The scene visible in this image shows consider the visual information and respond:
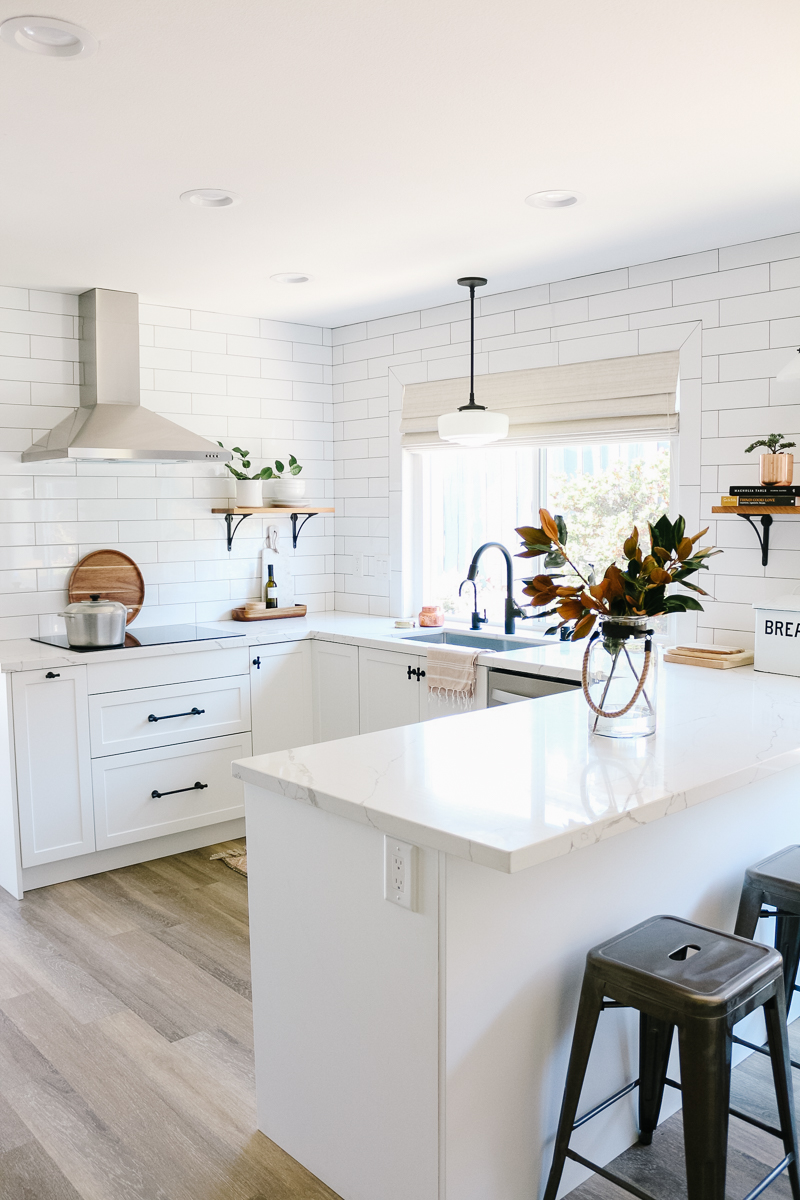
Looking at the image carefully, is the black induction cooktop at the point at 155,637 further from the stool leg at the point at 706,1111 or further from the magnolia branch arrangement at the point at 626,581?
the stool leg at the point at 706,1111

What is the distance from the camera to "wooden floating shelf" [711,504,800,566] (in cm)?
321

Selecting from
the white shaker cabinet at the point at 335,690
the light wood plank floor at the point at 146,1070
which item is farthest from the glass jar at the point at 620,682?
the white shaker cabinet at the point at 335,690

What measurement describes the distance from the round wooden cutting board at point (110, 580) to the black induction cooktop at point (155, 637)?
158 millimetres

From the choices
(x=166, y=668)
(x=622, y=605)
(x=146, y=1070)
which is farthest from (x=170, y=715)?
(x=622, y=605)

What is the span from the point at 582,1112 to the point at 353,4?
2.34 metres

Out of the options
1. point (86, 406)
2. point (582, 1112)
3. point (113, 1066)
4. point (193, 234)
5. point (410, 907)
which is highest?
point (193, 234)

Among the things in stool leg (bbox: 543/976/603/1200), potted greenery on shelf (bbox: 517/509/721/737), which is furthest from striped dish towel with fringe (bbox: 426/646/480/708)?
stool leg (bbox: 543/976/603/1200)

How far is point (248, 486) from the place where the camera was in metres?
4.68

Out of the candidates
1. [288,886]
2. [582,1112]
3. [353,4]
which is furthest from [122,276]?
[582,1112]

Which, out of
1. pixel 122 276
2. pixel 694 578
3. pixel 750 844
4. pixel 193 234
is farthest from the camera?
pixel 122 276

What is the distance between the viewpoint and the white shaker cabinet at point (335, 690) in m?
4.32

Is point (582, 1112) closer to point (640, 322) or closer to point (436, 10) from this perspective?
point (436, 10)

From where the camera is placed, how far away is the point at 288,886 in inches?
80.4

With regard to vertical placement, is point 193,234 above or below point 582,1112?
above
